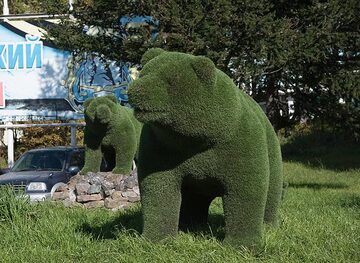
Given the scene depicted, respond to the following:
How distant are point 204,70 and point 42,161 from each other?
781 centimetres

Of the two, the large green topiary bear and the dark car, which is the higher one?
the large green topiary bear

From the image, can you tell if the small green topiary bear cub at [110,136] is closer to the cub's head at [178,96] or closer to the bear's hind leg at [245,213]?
the bear's hind leg at [245,213]

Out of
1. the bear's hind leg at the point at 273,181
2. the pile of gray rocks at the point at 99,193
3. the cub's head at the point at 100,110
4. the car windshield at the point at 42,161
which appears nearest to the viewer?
the bear's hind leg at the point at 273,181

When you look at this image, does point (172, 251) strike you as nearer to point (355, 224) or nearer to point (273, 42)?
point (355, 224)

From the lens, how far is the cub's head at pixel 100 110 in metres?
10.8

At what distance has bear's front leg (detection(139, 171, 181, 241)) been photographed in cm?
552

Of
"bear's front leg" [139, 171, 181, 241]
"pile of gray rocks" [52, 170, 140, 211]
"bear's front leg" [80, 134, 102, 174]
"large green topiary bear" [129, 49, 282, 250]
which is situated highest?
"large green topiary bear" [129, 49, 282, 250]

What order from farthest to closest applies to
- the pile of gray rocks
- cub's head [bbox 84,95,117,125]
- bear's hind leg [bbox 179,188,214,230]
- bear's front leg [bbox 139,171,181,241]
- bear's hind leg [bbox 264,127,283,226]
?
cub's head [bbox 84,95,117,125] < the pile of gray rocks < bear's hind leg [bbox 179,188,214,230] < bear's hind leg [bbox 264,127,283,226] < bear's front leg [bbox 139,171,181,241]

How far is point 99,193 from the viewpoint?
33.5 ft

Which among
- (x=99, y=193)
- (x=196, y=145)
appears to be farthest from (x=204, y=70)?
(x=99, y=193)

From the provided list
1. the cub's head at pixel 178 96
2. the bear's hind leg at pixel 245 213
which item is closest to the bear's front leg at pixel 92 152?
the bear's hind leg at pixel 245 213

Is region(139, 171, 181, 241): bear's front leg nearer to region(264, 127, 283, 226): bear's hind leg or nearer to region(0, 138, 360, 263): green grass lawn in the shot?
region(0, 138, 360, 263): green grass lawn

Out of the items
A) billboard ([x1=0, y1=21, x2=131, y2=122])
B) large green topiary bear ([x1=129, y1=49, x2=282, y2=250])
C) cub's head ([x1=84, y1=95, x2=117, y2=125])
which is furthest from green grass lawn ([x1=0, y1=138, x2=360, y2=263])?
billboard ([x1=0, y1=21, x2=131, y2=122])

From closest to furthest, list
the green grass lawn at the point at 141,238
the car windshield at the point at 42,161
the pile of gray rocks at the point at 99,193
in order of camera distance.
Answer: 1. the green grass lawn at the point at 141,238
2. the pile of gray rocks at the point at 99,193
3. the car windshield at the point at 42,161
